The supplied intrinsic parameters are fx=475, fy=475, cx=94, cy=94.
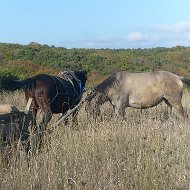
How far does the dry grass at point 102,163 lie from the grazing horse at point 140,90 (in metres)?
4.29

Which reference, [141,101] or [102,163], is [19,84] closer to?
[141,101]

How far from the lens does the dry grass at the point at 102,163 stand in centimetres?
521

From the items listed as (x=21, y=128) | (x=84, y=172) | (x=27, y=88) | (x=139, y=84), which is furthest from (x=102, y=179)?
(x=139, y=84)

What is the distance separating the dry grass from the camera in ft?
17.1

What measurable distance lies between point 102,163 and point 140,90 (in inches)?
252

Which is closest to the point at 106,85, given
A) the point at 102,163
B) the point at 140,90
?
the point at 140,90

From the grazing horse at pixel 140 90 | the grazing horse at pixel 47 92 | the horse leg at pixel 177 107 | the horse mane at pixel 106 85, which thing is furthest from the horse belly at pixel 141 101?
the grazing horse at pixel 47 92

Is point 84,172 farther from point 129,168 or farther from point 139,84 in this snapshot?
point 139,84

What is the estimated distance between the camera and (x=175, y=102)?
12.4m

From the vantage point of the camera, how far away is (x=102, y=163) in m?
6.02

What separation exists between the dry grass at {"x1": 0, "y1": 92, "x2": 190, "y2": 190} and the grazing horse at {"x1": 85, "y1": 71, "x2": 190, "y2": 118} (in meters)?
4.29

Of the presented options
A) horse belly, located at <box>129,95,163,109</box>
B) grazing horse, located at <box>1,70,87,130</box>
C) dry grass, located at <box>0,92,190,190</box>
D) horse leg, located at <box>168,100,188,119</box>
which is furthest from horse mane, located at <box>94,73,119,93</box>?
dry grass, located at <box>0,92,190,190</box>

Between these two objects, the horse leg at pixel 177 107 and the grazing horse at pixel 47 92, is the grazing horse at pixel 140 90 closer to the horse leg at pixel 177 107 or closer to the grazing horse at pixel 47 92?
the horse leg at pixel 177 107

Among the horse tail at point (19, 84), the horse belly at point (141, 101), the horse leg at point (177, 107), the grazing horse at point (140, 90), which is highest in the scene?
the horse tail at point (19, 84)
